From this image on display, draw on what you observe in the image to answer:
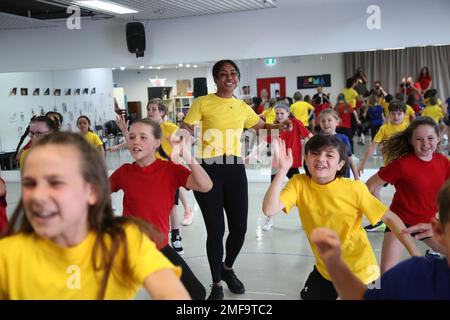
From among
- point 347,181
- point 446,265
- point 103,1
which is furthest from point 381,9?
point 446,265

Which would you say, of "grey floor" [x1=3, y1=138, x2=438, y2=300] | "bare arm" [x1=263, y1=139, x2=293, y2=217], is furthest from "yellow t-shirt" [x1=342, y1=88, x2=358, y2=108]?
"bare arm" [x1=263, y1=139, x2=293, y2=217]

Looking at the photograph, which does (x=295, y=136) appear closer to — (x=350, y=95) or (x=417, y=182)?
(x=417, y=182)

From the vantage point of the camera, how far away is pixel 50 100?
9.77m

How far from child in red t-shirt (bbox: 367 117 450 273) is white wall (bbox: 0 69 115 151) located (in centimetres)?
713

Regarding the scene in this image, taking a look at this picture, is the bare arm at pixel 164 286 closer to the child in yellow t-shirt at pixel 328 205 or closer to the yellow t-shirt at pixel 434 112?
the child in yellow t-shirt at pixel 328 205

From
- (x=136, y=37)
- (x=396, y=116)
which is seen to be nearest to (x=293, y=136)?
(x=396, y=116)

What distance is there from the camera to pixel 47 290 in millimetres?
1319

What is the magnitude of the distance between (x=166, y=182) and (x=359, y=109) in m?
6.27

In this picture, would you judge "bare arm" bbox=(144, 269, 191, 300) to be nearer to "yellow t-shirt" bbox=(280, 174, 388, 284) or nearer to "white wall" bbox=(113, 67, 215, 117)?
"yellow t-shirt" bbox=(280, 174, 388, 284)

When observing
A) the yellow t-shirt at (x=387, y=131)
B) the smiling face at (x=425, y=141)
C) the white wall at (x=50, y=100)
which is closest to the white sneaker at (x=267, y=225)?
the yellow t-shirt at (x=387, y=131)

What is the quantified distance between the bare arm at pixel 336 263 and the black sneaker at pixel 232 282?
2302 millimetres

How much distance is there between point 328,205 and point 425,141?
103 cm

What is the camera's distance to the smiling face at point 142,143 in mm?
2775
